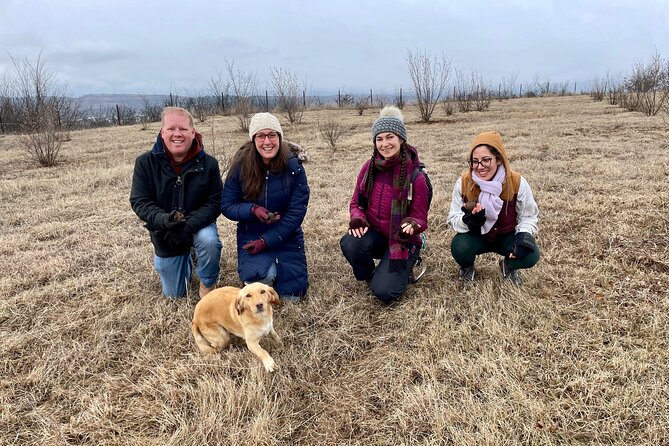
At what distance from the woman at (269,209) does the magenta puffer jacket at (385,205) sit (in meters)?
0.50

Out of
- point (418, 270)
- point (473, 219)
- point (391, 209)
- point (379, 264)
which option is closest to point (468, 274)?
point (418, 270)

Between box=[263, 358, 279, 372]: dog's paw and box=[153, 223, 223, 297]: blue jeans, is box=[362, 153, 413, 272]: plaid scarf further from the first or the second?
box=[153, 223, 223, 297]: blue jeans

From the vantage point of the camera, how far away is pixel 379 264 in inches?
134

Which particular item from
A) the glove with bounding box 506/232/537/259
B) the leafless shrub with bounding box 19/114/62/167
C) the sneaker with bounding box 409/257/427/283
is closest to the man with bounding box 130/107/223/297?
the sneaker with bounding box 409/257/427/283

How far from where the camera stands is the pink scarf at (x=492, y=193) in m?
3.03

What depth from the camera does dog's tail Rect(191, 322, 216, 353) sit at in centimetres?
274

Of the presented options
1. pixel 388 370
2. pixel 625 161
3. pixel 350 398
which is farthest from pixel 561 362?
pixel 625 161

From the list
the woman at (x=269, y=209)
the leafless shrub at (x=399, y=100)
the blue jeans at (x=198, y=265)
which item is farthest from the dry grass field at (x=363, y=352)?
the leafless shrub at (x=399, y=100)

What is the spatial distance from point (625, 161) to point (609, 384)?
6.12 metres

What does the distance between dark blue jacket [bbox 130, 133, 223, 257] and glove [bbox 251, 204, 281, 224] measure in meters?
0.39

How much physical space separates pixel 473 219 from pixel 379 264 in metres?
0.79

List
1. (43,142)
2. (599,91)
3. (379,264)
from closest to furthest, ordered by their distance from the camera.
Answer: (379,264), (43,142), (599,91)

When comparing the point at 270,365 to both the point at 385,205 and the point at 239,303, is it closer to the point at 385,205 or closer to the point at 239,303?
the point at 239,303

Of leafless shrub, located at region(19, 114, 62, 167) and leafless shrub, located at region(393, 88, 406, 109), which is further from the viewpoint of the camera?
leafless shrub, located at region(393, 88, 406, 109)
